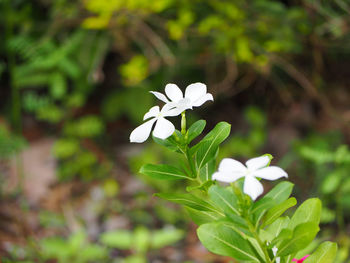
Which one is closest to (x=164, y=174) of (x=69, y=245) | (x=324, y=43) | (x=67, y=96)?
(x=69, y=245)

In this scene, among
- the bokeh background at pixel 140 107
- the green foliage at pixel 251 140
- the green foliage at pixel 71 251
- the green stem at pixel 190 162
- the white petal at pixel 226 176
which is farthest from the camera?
the green foliage at pixel 251 140

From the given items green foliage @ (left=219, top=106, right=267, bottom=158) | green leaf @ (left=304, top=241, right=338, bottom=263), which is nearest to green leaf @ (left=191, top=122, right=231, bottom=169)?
green leaf @ (left=304, top=241, right=338, bottom=263)

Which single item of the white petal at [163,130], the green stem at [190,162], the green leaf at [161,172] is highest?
the white petal at [163,130]

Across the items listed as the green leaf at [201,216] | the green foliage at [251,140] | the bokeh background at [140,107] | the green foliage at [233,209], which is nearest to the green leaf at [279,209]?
the green foliage at [233,209]

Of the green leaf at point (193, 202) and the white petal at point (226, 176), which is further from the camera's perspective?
the green leaf at point (193, 202)

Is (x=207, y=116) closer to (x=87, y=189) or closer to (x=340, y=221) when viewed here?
(x=87, y=189)

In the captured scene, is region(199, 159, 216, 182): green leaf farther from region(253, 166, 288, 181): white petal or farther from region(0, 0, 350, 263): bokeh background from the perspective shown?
region(0, 0, 350, 263): bokeh background

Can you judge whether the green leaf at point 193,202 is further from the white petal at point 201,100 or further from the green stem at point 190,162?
the white petal at point 201,100

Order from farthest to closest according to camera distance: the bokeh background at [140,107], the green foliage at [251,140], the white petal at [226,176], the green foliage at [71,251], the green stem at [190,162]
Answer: the green foliage at [251,140] → the bokeh background at [140,107] → the green foliage at [71,251] → the green stem at [190,162] → the white petal at [226,176]

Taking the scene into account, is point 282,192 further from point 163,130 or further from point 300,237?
point 163,130
